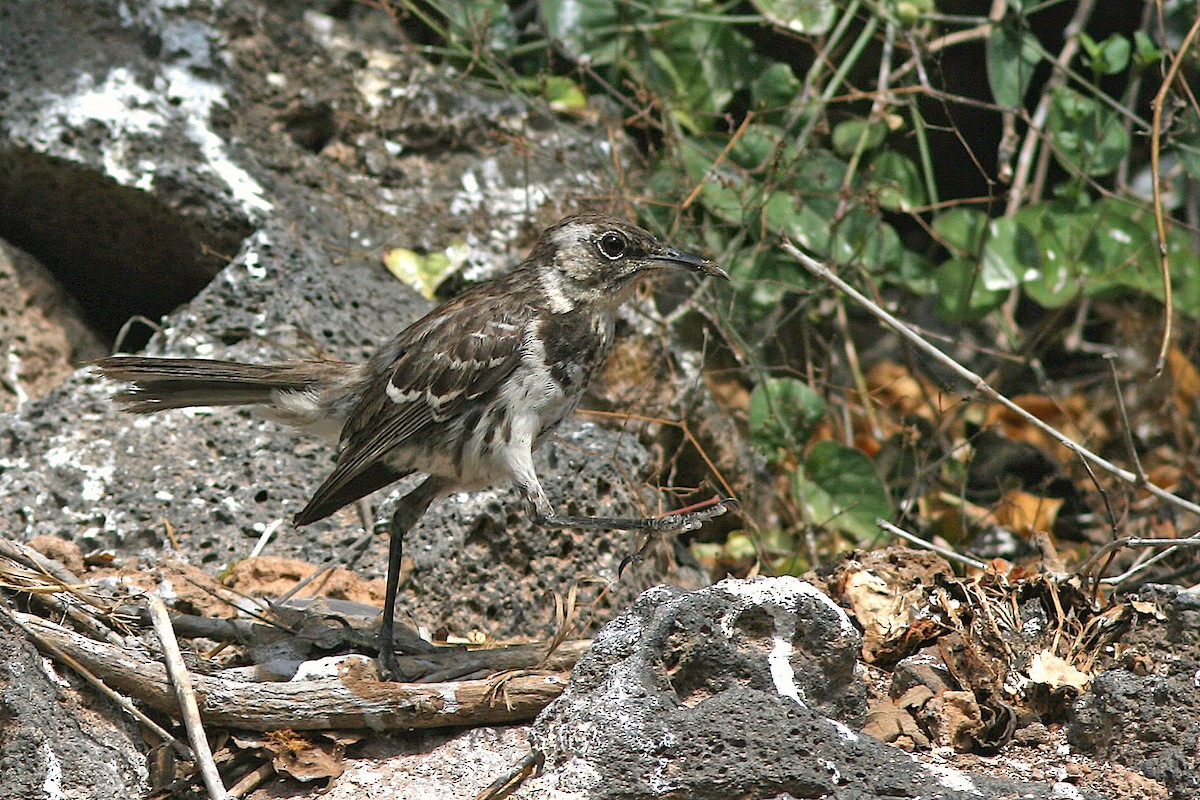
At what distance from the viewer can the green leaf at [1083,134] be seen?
20.4ft

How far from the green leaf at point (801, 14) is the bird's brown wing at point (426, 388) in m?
2.59

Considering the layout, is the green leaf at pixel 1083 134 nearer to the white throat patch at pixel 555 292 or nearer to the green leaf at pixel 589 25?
the green leaf at pixel 589 25

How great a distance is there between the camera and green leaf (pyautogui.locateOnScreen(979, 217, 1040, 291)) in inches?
247

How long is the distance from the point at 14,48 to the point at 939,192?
197 inches

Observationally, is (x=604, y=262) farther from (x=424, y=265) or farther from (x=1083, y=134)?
(x=1083, y=134)

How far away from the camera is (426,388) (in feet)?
14.9

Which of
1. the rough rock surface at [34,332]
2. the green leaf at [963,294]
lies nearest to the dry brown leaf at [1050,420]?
the green leaf at [963,294]

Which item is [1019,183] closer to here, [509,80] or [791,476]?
[791,476]

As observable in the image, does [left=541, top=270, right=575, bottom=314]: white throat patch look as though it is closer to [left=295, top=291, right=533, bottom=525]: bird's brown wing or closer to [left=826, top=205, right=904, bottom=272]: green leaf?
[left=295, top=291, right=533, bottom=525]: bird's brown wing

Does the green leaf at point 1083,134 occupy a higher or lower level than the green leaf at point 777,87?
lower

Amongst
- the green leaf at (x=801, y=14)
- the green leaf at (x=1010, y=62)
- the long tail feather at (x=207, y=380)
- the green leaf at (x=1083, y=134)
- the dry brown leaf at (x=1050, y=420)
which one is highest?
the green leaf at (x=801, y=14)

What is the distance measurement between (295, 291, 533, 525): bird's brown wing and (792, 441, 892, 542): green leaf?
2024mm

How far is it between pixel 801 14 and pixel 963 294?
1.56 metres

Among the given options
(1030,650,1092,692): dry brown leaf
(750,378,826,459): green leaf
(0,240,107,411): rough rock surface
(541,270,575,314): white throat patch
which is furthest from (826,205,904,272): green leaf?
(0,240,107,411): rough rock surface
